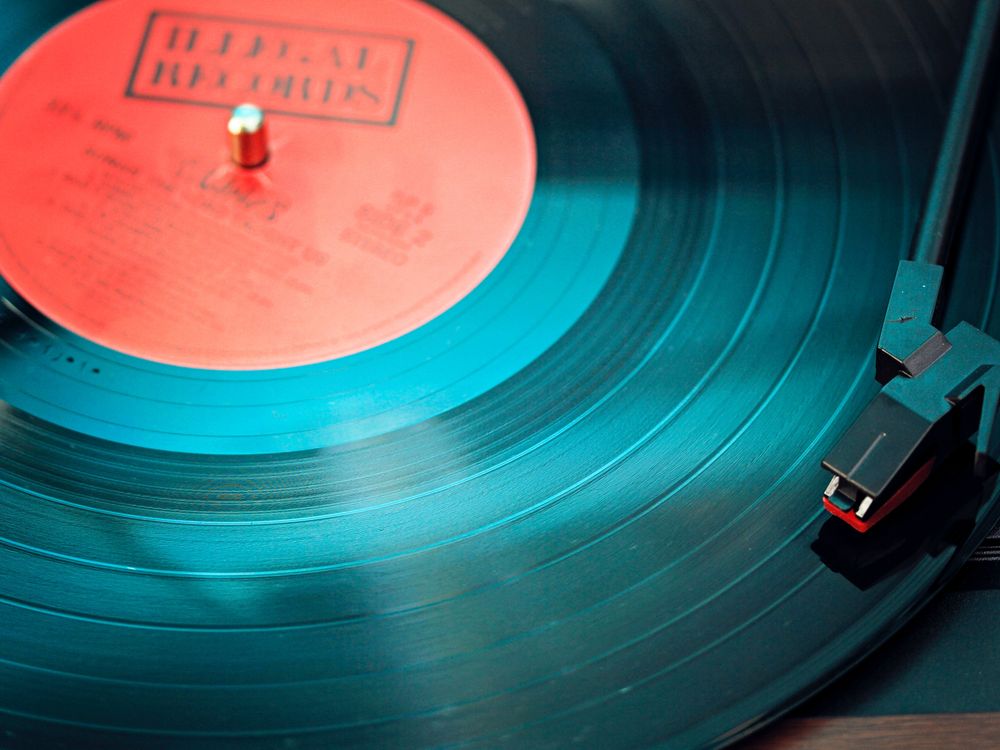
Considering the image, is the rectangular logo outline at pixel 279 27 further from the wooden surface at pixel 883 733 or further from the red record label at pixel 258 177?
the wooden surface at pixel 883 733

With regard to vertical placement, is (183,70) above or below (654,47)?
below

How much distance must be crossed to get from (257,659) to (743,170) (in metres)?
0.59

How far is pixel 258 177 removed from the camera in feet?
3.79

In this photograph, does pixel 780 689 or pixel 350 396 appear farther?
pixel 350 396

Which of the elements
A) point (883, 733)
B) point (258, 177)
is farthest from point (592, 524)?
point (258, 177)

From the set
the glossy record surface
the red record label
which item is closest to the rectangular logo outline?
the red record label

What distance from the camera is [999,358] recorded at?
0.86 metres

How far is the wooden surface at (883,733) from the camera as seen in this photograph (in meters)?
0.83

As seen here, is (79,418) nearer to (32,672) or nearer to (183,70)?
(32,672)

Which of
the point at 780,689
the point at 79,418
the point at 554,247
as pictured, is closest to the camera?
the point at 780,689

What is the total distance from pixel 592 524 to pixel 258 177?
0.49 metres

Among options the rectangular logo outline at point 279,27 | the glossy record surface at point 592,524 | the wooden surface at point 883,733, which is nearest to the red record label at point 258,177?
the rectangular logo outline at point 279,27

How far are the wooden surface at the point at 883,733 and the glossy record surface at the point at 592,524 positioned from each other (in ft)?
0.12

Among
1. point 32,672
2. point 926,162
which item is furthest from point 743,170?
point 32,672
